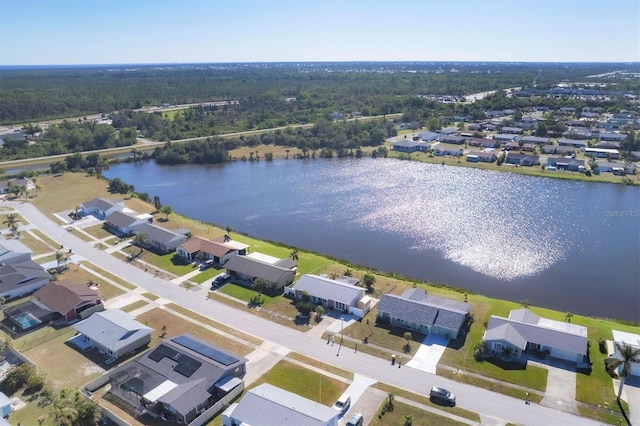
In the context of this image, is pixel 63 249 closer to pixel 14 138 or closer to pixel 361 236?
pixel 361 236

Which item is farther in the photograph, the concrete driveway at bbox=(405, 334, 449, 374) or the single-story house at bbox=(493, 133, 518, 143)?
the single-story house at bbox=(493, 133, 518, 143)

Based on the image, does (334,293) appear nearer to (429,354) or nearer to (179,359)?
(429,354)

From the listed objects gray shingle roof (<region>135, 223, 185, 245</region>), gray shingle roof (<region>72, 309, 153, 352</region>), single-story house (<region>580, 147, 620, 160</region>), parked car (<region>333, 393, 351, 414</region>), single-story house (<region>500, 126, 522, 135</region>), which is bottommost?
parked car (<region>333, 393, 351, 414</region>)

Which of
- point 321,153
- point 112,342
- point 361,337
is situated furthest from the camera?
point 321,153

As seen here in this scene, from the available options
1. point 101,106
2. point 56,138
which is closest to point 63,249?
point 56,138

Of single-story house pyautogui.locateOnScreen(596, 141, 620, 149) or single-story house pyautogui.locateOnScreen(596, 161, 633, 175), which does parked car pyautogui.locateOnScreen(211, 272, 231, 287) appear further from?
single-story house pyautogui.locateOnScreen(596, 141, 620, 149)

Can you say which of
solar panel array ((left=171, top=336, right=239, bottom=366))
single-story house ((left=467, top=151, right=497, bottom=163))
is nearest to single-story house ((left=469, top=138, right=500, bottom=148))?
single-story house ((left=467, top=151, right=497, bottom=163))
